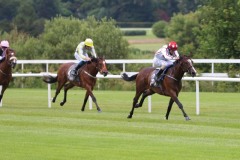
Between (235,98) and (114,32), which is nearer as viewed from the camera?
(235,98)

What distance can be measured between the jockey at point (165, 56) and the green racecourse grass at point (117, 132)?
34.7 inches

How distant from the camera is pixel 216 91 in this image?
29.7 metres

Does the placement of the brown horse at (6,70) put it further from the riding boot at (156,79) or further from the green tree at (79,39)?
the green tree at (79,39)

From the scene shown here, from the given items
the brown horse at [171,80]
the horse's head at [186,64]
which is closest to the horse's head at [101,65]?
the brown horse at [171,80]

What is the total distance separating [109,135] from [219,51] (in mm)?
23155

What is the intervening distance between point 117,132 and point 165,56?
3604mm

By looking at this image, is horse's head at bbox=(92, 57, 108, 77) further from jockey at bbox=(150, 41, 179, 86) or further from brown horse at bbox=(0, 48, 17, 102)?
jockey at bbox=(150, 41, 179, 86)

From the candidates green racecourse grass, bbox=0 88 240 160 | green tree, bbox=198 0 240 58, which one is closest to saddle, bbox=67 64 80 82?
green racecourse grass, bbox=0 88 240 160

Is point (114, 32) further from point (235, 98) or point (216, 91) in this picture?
point (235, 98)

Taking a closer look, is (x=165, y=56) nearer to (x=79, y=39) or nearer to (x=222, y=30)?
(x=222, y=30)

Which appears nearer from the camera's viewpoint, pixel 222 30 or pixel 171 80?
pixel 171 80

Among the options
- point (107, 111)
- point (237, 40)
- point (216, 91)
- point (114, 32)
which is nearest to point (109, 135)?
point (107, 111)

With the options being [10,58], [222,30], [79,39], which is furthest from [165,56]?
[79,39]

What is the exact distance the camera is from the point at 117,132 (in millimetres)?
16375
